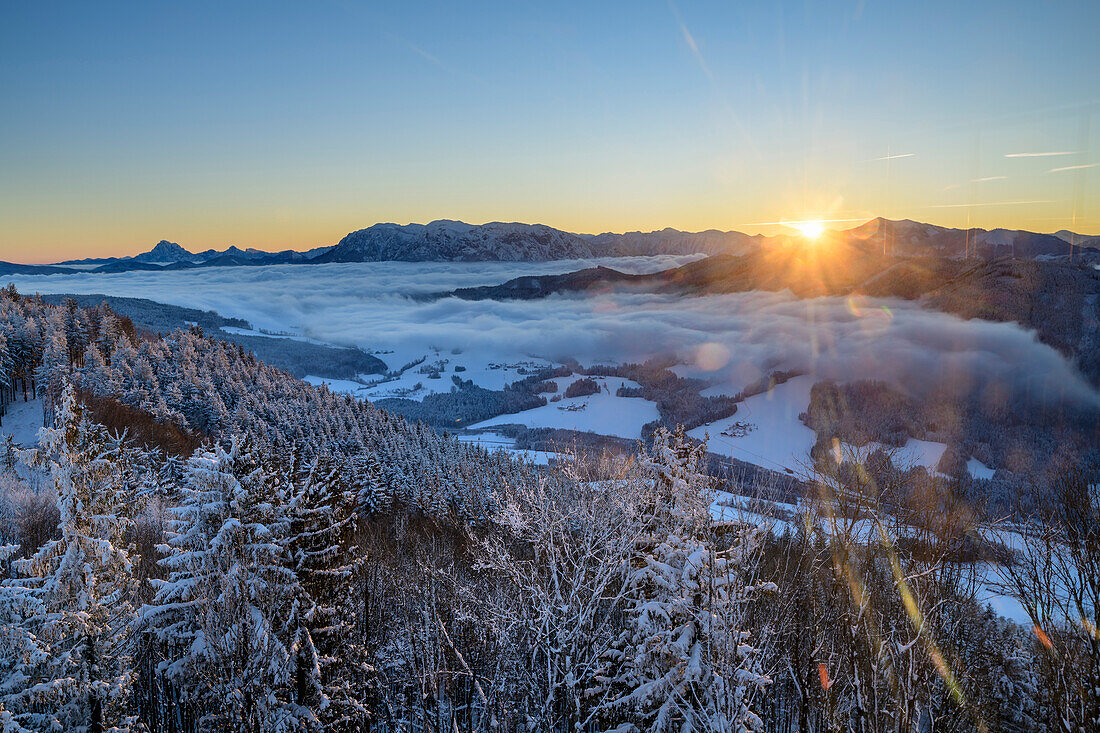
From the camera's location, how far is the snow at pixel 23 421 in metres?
56.4

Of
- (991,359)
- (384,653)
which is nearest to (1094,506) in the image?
(384,653)

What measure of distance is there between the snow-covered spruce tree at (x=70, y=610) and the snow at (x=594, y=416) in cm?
13819

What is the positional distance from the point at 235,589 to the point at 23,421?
69.2 metres

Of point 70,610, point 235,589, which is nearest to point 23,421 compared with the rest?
point 70,610

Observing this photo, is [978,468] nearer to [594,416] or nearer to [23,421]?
[594,416]

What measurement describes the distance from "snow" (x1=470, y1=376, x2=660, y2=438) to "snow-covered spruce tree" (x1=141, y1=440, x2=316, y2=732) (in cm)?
13734

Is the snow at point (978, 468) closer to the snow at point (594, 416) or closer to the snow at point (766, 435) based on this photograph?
the snow at point (766, 435)

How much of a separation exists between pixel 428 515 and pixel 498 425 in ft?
384

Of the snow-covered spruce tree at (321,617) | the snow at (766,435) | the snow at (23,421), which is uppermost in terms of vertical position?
the snow-covered spruce tree at (321,617)

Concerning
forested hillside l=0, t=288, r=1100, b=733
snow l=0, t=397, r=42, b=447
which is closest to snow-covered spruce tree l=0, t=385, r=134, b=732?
forested hillside l=0, t=288, r=1100, b=733

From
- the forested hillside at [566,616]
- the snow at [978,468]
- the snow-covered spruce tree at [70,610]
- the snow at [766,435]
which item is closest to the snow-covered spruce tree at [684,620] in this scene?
the forested hillside at [566,616]

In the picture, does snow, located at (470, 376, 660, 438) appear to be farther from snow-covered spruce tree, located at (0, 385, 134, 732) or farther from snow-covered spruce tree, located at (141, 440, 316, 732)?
snow-covered spruce tree, located at (0, 385, 134, 732)

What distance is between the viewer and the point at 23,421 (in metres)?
60.6

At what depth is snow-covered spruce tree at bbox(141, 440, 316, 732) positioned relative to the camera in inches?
460
